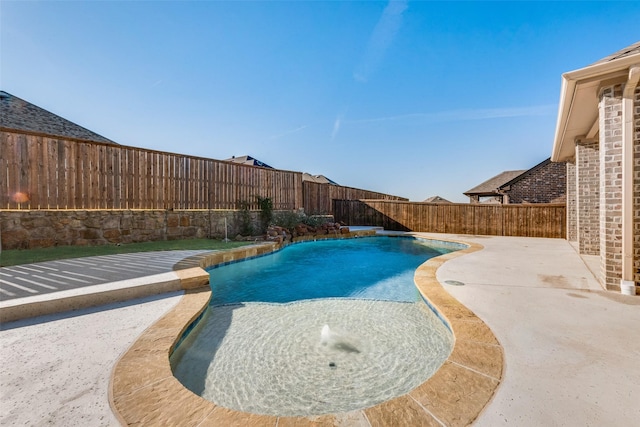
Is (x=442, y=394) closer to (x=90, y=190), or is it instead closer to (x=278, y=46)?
(x=90, y=190)

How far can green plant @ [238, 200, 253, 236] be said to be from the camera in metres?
8.89

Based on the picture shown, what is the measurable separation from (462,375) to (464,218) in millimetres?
10631

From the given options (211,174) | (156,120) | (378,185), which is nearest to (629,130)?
(211,174)

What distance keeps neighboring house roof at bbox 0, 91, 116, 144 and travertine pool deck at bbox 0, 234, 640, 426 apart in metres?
7.27

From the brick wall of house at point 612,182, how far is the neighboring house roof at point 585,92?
27 centimetres

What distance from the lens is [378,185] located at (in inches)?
863

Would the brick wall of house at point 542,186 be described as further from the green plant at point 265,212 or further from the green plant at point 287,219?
the green plant at point 265,212

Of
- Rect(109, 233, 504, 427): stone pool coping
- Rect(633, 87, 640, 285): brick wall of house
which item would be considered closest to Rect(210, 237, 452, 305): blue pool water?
Rect(109, 233, 504, 427): stone pool coping

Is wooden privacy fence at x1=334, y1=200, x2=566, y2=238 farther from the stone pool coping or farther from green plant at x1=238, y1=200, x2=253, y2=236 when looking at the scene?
the stone pool coping

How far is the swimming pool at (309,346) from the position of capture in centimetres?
180

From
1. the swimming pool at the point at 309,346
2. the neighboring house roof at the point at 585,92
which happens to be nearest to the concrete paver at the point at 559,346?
the swimming pool at the point at 309,346

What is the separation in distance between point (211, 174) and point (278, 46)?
179 inches

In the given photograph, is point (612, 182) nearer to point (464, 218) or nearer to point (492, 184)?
point (464, 218)

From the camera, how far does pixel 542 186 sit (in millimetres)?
14875
